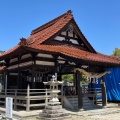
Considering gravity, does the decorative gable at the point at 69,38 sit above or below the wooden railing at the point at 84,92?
above

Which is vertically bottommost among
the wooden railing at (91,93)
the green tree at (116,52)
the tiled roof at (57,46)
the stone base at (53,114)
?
the stone base at (53,114)

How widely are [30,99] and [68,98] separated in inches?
130

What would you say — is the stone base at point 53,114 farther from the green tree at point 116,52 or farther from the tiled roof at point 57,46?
the green tree at point 116,52

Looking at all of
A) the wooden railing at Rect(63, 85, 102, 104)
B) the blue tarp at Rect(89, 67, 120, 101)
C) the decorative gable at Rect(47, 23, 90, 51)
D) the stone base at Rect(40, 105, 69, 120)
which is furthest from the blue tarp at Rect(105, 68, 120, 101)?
the stone base at Rect(40, 105, 69, 120)

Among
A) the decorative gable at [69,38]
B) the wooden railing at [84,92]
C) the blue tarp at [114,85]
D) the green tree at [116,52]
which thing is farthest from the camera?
the green tree at [116,52]

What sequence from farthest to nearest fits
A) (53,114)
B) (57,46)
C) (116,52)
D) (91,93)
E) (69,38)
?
(116,52) → (91,93) → (69,38) → (57,46) → (53,114)

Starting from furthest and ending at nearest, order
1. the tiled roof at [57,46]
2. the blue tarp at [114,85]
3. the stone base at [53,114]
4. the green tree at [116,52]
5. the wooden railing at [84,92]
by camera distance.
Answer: the green tree at [116,52] → the blue tarp at [114,85] → the wooden railing at [84,92] → the tiled roof at [57,46] → the stone base at [53,114]

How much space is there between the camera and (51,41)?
16.1 meters

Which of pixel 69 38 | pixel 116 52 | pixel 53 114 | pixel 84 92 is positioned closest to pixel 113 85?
pixel 84 92

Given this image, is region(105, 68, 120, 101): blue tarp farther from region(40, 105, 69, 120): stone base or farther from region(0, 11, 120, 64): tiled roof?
region(40, 105, 69, 120): stone base

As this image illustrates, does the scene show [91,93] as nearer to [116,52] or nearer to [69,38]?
[69,38]

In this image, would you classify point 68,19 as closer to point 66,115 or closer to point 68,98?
point 68,98

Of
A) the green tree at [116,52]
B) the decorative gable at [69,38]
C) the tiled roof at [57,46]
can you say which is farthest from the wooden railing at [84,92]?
the green tree at [116,52]

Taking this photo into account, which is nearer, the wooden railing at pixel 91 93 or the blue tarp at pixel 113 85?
the wooden railing at pixel 91 93
